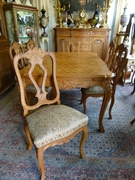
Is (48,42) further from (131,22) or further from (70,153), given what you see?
(70,153)

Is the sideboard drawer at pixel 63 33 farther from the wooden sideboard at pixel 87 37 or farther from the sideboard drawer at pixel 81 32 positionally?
the sideboard drawer at pixel 81 32

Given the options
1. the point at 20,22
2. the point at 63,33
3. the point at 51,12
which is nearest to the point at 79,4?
the point at 51,12

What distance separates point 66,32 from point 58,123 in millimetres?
3213

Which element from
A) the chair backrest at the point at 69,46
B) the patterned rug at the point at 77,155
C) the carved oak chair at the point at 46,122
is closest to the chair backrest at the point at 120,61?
the patterned rug at the point at 77,155

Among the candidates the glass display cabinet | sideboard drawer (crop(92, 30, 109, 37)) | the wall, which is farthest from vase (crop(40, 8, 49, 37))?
sideboard drawer (crop(92, 30, 109, 37))

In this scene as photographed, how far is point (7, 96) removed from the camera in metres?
2.74

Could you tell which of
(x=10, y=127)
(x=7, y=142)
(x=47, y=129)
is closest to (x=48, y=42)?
(x=10, y=127)

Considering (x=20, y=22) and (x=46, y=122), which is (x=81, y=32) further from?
(x=46, y=122)

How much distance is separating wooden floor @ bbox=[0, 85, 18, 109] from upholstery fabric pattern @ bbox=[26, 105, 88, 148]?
4.67 feet

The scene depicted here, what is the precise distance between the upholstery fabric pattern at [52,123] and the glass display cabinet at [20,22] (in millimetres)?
2443

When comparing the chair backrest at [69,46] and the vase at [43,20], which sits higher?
the vase at [43,20]

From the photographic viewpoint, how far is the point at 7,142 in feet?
5.21

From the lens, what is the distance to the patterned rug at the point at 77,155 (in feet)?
4.07

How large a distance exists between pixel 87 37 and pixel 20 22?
182 cm
